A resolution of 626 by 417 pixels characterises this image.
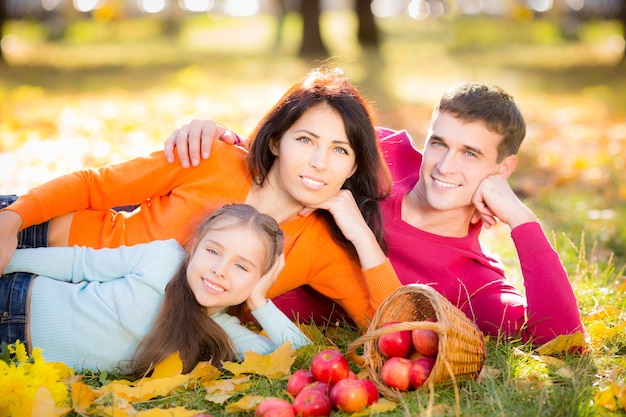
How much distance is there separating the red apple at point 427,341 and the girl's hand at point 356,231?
1.97 feet

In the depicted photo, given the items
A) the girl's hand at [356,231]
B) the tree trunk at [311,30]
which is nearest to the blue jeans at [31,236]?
the girl's hand at [356,231]

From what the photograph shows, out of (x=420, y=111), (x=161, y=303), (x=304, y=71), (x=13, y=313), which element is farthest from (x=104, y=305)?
(x=304, y=71)

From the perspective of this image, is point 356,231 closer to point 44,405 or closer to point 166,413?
point 166,413

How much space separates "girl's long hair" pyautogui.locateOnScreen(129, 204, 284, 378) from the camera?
313 centimetres

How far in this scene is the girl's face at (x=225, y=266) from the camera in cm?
314

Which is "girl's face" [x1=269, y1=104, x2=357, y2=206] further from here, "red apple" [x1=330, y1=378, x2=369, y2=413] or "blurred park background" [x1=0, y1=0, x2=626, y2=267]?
"red apple" [x1=330, y1=378, x2=369, y2=413]

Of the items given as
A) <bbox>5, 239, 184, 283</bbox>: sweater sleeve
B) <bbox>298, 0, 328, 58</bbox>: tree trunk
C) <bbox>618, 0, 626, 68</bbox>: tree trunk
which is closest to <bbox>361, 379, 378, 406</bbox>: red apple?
<bbox>5, 239, 184, 283</bbox>: sweater sleeve

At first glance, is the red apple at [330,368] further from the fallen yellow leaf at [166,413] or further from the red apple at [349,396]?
the fallen yellow leaf at [166,413]

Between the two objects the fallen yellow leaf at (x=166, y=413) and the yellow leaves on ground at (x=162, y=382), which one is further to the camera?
the yellow leaves on ground at (x=162, y=382)

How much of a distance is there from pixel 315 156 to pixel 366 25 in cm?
1590

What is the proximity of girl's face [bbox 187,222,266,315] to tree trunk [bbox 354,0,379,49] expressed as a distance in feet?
52.4

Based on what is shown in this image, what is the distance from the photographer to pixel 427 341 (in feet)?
9.61

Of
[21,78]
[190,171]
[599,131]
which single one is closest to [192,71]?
[21,78]

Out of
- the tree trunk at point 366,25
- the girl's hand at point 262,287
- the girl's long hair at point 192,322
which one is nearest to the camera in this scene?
the girl's long hair at point 192,322
